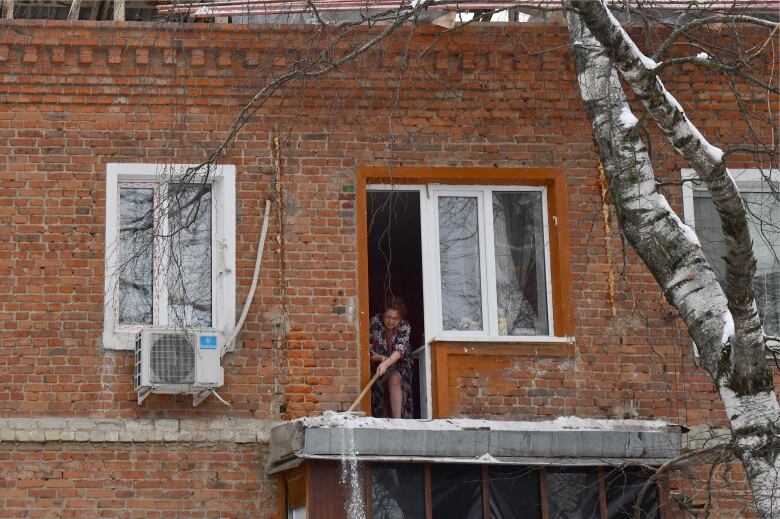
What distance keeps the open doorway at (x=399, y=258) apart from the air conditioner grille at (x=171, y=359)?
2.36m

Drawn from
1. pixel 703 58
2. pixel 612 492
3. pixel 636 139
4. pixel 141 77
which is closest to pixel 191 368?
pixel 141 77

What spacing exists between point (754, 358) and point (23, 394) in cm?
591

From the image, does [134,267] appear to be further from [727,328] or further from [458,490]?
[727,328]

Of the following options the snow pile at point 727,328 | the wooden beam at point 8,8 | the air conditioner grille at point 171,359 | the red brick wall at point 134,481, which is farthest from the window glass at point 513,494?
the wooden beam at point 8,8

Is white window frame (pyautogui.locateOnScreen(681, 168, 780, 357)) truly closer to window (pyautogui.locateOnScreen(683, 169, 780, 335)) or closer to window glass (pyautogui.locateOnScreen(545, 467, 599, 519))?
window (pyautogui.locateOnScreen(683, 169, 780, 335))

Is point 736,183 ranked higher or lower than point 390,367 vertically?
higher

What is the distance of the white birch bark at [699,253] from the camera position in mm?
8328

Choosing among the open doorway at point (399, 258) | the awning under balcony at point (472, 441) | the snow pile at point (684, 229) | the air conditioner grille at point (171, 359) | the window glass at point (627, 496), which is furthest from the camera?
the open doorway at point (399, 258)

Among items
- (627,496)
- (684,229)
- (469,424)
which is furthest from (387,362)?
(684,229)

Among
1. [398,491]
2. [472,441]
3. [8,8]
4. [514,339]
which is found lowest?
[398,491]

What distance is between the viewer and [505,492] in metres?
11.2

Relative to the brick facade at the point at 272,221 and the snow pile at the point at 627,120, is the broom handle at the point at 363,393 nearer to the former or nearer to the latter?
the brick facade at the point at 272,221

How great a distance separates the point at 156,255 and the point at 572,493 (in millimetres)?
3886

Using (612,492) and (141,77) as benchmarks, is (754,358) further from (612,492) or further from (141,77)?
(141,77)
